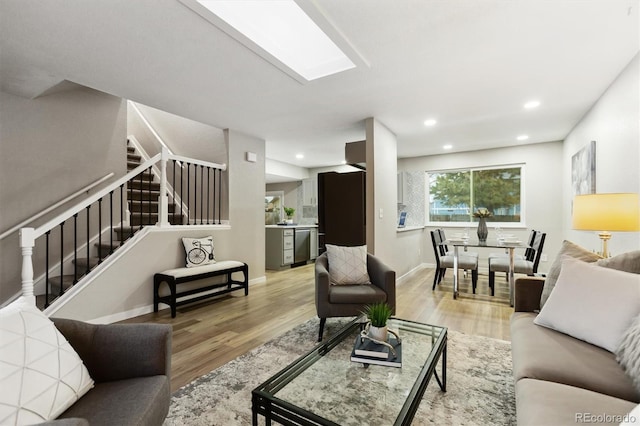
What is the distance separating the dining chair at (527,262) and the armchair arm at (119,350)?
4220 millimetres

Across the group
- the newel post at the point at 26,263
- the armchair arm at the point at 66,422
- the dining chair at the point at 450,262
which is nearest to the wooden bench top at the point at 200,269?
the newel post at the point at 26,263

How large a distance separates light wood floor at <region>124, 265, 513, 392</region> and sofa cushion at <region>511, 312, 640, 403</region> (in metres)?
1.35

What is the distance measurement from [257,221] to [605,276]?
424cm

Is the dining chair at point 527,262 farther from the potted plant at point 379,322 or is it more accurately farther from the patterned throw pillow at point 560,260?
the potted plant at point 379,322

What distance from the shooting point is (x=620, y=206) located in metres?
2.18

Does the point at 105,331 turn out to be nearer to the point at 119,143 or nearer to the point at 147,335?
the point at 147,335

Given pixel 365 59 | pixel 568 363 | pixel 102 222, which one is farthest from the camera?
pixel 102 222

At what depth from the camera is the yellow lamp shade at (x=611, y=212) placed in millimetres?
2156

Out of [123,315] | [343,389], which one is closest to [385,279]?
[343,389]

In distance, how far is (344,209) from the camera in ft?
15.4

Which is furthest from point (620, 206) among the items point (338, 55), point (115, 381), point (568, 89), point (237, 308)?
point (237, 308)

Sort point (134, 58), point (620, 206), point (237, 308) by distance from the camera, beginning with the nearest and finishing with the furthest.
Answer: point (620, 206) < point (134, 58) < point (237, 308)

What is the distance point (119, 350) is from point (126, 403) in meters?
0.29

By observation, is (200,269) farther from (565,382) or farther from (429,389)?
(565,382)
